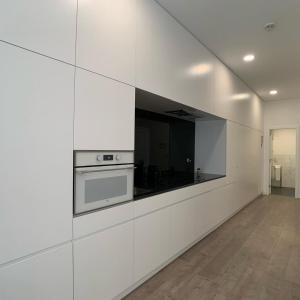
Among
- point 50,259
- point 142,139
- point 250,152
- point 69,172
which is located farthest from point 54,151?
point 250,152

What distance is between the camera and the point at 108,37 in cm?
175

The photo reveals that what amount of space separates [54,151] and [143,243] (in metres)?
1.28

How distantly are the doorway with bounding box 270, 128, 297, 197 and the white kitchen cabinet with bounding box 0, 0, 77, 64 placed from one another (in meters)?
8.18

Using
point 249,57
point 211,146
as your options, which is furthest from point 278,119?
point 249,57

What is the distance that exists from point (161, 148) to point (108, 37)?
2.03 m

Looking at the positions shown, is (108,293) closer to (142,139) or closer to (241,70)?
(142,139)

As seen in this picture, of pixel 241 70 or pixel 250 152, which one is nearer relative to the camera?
pixel 241 70

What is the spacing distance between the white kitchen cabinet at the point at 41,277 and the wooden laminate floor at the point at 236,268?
0.80 metres

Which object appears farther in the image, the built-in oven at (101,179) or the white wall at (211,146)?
the white wall at (211,146)

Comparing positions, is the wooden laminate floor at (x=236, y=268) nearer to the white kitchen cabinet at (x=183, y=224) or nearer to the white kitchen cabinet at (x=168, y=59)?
the white kitchen cabinet at (x=183, y=224)

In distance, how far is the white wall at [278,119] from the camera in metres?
6.40

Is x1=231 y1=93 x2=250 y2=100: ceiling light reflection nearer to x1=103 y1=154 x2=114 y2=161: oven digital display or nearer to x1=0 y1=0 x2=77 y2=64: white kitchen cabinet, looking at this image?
x1=103 y1=154 x2=114 y2=161: oven digital display

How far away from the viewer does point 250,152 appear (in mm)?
5469

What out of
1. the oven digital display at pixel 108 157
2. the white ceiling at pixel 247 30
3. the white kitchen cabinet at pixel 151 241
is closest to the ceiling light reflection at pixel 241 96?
the white ceiling at pixel 247 30
